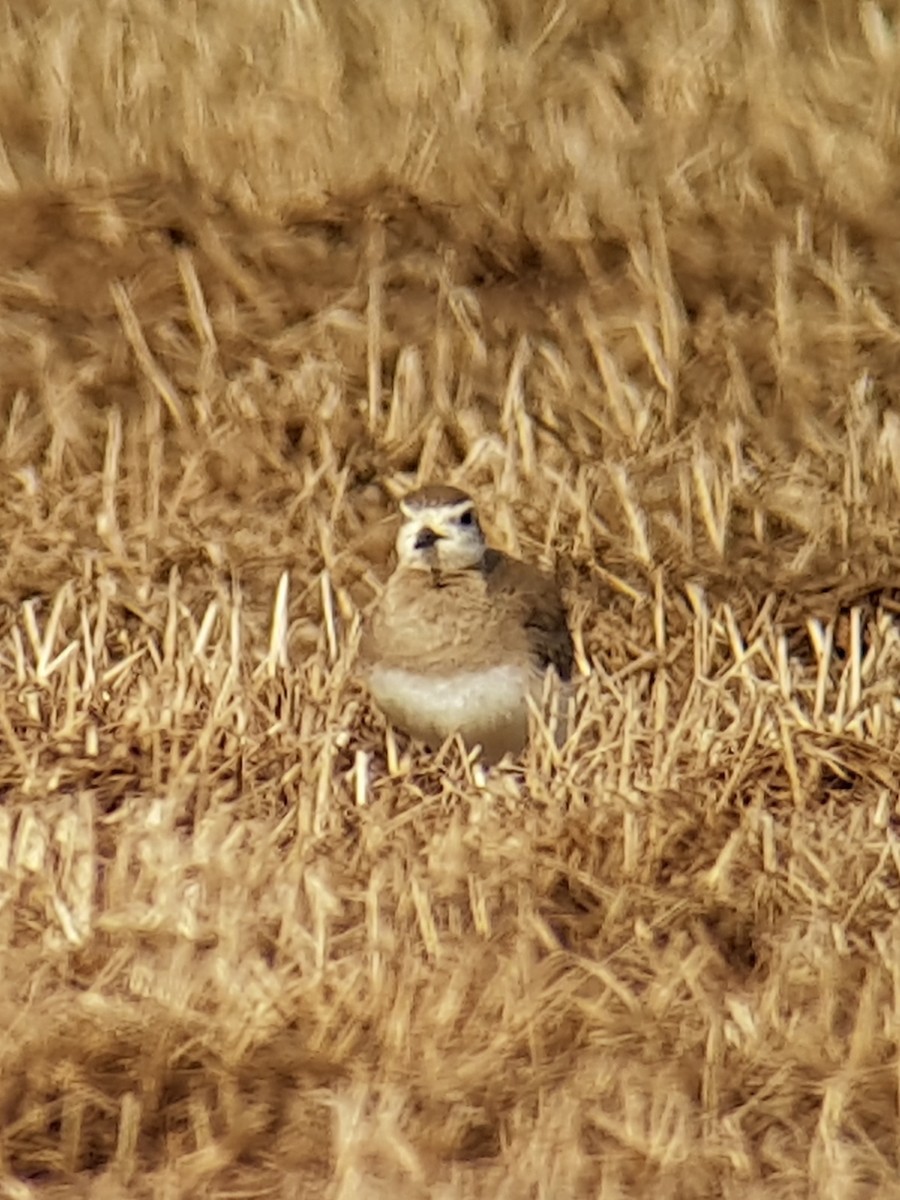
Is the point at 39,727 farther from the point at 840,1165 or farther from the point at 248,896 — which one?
the point at 840,1165

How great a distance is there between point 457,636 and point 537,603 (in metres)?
0.16

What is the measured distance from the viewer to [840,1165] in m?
2.77

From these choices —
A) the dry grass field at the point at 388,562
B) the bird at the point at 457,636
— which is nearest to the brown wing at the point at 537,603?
the bird at the point at 457,636

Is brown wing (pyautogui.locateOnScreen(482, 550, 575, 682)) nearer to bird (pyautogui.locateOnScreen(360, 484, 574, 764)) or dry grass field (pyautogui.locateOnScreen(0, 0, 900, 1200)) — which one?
bird (pyautogui.locateOnScreen(360, 484, 574, 764))

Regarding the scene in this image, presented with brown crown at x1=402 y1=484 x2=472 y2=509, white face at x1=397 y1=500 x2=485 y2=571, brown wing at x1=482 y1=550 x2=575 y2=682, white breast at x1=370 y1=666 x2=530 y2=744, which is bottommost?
white breast at x1=370 y1=666 x2=530 y2=744

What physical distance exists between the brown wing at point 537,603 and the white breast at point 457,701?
0.25 ft

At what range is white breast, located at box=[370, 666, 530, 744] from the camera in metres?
3.73

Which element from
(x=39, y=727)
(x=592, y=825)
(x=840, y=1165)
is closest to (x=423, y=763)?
(x=592, y=825)

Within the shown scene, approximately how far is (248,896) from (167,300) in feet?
3.95

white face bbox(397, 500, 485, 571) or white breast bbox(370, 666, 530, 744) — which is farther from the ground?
white face bbox(397, 500, 485, 571)

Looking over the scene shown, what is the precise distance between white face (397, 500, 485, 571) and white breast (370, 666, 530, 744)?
0.21m

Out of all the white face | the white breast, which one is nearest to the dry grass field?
the white breast

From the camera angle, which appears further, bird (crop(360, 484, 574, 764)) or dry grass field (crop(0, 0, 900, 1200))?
bird (crop(360, 484, 574, 764))

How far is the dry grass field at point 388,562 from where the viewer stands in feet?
9.73
